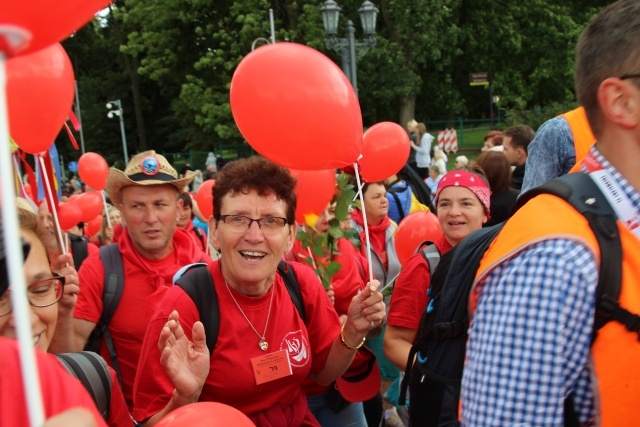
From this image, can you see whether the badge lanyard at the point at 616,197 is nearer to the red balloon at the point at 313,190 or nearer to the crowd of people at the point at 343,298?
the crowd of people at the point at 343,298

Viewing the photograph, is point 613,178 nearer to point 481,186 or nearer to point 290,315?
point 290,315

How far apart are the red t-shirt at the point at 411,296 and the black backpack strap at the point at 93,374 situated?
143 cm

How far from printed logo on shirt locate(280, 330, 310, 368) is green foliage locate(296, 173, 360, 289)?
79 centimetres

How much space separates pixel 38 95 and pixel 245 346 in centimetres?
148

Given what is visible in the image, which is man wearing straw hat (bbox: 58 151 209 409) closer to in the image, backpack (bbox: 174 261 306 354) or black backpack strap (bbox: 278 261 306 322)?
backpack (bbox: 174 261 306 354)

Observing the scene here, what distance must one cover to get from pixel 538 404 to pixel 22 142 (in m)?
2.58

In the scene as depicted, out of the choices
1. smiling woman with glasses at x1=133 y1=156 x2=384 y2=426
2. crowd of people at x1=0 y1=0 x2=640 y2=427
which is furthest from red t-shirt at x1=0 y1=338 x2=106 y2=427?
smiling woman with glasses at x1=133 y1=156 x2=384 y2=426

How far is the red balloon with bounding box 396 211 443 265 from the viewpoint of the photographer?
3908 millimetres

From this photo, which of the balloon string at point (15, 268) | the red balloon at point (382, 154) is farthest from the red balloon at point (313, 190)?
the balloon string at point (15, 268)

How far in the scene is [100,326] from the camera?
2967 millimetres

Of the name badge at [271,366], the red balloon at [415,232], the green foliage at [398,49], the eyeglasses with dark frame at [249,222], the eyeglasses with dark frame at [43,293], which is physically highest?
the green foliage at [398,49]

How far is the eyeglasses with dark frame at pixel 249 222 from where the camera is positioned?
2430 mm

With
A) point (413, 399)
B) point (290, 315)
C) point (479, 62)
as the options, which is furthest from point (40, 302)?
point (479, 62)

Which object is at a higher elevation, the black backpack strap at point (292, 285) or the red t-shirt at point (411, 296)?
the black backpack strap at point (292, 285)
